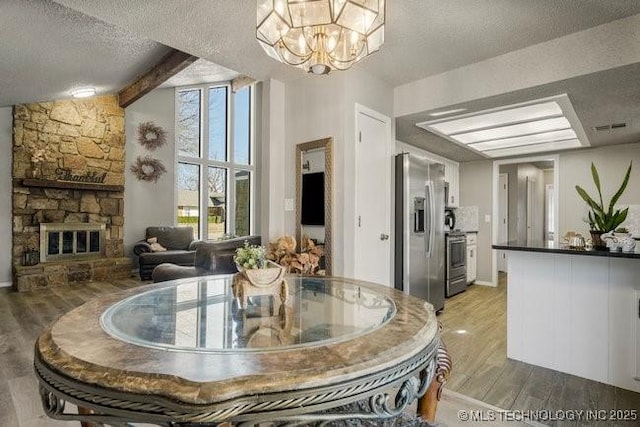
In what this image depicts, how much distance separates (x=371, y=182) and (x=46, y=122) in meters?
Answer: 5.39

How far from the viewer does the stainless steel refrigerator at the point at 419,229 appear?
3.55 m

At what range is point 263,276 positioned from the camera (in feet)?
4.34

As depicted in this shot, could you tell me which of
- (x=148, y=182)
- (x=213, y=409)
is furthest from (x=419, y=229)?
(x=148, y=182)

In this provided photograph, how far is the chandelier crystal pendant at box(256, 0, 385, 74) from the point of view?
4.82ft

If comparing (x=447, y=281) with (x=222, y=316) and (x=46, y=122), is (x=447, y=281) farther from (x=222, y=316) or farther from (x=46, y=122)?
(x=46, y=122)

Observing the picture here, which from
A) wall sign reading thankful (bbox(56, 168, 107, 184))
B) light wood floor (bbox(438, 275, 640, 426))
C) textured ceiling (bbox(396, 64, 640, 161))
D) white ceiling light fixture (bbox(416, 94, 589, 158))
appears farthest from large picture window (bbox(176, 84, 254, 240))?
light wood floor (bbox(438, 275, 640, 426))

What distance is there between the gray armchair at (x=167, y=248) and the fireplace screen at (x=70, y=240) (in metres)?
0.61

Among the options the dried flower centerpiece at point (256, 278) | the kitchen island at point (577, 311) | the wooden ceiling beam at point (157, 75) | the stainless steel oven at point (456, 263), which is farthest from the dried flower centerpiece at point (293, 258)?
the wooden ceiling beam at point (157, 75)

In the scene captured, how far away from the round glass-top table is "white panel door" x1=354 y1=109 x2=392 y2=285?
1.81 meters

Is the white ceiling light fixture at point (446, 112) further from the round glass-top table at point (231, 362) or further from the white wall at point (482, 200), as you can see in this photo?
the white wall at point (482, 200)

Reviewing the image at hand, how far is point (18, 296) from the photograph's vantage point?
14.8ft

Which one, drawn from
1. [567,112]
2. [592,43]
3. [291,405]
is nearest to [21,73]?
[291,405]

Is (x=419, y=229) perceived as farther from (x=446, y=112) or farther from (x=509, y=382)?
(x=509, y=382)

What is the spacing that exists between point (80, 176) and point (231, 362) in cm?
629
